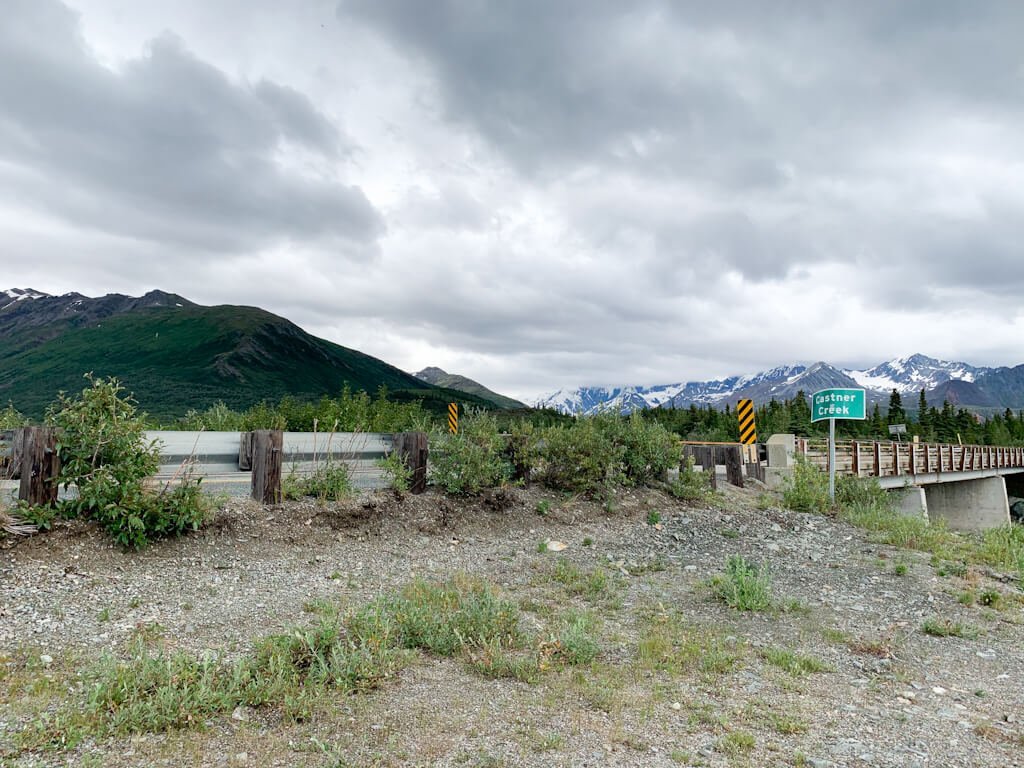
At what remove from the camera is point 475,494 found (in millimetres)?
9844

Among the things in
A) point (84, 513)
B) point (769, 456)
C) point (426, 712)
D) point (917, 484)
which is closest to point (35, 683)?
point (426, 712)

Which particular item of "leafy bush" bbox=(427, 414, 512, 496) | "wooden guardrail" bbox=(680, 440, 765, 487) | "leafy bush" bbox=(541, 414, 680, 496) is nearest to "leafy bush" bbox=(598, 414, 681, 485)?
"leafy bush" bbox=(541, 414, 680, 496)

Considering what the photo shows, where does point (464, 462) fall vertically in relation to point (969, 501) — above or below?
above

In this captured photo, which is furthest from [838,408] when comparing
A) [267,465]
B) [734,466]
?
[267,465]

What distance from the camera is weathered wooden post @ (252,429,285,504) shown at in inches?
307

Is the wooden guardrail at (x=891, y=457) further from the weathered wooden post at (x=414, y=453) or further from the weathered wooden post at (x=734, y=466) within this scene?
the weathered wooden post at (x=414, y=453)

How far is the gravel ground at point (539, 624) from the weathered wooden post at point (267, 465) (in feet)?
0.71

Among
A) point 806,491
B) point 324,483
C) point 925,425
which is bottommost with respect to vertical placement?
point 806,491

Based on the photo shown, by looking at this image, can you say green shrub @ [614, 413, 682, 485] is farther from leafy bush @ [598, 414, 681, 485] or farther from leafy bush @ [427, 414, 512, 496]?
leafy bush @ [427, 414, 512, 496]

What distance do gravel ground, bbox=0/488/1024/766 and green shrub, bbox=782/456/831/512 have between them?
Answer: 12.7 ft

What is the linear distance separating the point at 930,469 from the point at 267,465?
27.8 metres

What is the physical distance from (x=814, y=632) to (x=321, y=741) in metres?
4.62

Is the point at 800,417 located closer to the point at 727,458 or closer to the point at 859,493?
the point at 859,493

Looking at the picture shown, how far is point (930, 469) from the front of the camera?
86.2 ft
